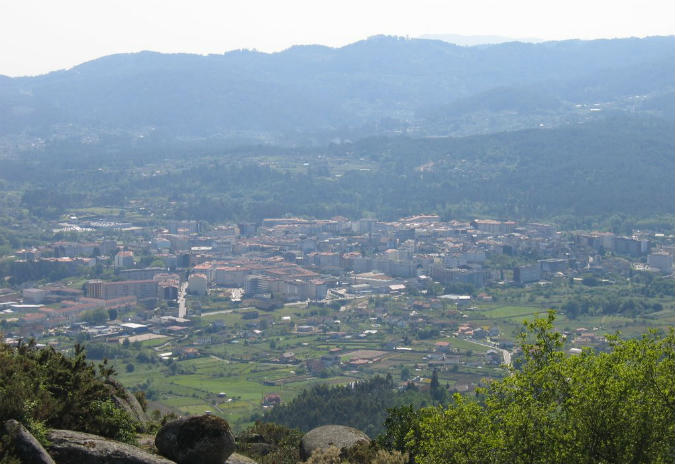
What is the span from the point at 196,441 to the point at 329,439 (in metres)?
4.07

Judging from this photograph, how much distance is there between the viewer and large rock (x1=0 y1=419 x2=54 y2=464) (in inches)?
390

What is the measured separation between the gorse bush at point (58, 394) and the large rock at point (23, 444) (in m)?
0.43

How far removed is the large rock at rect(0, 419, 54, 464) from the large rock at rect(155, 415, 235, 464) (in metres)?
2.08

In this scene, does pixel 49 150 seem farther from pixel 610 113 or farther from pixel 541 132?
pixel 610 113

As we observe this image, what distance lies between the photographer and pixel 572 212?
10075 cm

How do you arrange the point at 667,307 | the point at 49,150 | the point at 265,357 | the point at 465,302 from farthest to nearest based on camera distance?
the point at 49,150 < the point at 465,302 < the point at 667,307 < the point at 265,357

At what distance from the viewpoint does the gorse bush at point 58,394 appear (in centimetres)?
1091

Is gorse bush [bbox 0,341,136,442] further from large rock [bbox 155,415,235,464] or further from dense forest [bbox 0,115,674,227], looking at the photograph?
dense forest [bbox 0,115,674,227]

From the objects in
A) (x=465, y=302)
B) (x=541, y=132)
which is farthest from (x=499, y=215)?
(x=465, y=302)

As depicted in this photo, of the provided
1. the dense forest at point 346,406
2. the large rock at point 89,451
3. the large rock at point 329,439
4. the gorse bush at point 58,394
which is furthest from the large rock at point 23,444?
the dense forest at point 346,406

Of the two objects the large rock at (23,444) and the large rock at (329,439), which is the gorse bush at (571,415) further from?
the large rock at (23,444)

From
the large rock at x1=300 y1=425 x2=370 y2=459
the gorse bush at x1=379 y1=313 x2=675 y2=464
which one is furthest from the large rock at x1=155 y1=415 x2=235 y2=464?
the large rock at x1=300 y1=425 x2=370 y2=459

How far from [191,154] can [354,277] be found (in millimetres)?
73063

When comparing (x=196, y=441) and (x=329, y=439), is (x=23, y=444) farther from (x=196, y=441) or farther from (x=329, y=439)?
(x=329, y=439)
